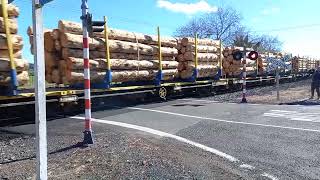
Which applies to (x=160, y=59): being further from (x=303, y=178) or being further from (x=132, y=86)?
(x=303, y=178)

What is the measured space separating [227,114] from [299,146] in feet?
16.9

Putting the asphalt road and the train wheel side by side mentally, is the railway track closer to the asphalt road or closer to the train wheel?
the train wheel

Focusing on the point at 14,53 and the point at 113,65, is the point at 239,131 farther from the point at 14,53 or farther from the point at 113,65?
the point at 113,65

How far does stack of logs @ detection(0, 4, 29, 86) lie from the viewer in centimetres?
1020

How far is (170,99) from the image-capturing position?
63.9 feet

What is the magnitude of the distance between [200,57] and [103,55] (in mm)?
7999

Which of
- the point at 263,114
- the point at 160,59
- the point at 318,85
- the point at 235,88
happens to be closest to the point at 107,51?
the point at 160,59

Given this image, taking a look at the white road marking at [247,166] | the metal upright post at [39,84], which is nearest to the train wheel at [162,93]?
the white road marking at [247,166]

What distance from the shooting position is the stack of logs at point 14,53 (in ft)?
33.5

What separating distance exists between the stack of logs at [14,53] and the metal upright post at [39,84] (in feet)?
18.8

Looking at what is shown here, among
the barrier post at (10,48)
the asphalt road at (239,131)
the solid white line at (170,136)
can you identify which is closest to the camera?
the asphalt road at (239,131)

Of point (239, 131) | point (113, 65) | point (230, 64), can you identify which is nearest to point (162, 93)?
point (113, 65)

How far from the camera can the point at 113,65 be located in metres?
14.8

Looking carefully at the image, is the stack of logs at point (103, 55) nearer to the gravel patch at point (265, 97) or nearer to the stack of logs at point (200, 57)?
the stack of logs at point (200, 57)
